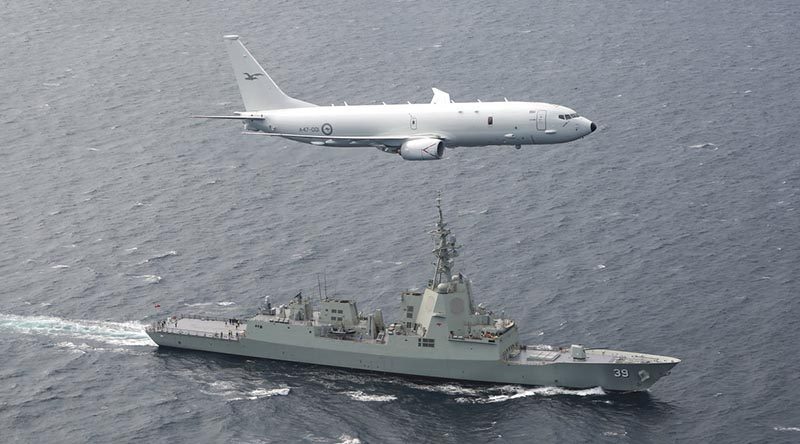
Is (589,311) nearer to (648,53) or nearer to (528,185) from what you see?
(528,185)

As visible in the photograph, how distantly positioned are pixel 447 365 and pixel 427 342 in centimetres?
282

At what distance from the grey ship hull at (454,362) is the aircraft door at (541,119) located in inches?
843

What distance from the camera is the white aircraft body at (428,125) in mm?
120188

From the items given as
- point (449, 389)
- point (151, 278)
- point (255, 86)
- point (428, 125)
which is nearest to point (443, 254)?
point (449, 389)

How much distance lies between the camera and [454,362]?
130 m

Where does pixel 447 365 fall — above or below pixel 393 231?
below

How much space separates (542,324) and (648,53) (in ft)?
236

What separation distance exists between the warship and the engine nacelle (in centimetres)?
1143

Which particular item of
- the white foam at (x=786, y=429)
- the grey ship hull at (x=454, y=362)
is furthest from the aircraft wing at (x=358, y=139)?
the white foam at (x=786, y=429)

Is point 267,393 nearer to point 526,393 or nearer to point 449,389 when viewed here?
point 449,389

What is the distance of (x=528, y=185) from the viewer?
158875mm

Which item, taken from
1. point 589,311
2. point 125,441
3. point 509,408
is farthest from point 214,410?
point 589,311

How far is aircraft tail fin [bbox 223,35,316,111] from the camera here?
12750 centimetres

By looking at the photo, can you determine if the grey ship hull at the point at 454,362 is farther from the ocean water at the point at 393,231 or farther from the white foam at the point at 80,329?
the white foam at the point at 80,329
